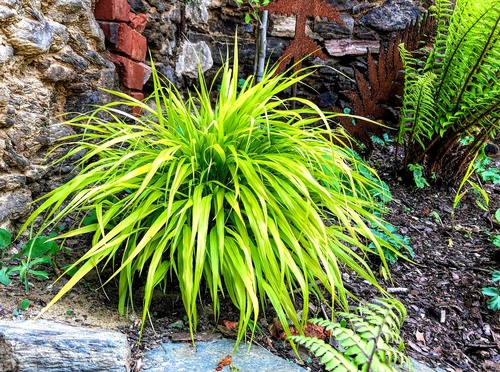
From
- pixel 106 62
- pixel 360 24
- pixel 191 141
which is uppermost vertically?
pixel 360 24

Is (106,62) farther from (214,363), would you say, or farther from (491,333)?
(491,333)

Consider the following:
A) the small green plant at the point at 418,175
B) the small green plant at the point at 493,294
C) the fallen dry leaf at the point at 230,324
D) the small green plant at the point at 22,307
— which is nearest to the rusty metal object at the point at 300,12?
the small green plant at the point at 418,175

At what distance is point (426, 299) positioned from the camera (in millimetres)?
1961

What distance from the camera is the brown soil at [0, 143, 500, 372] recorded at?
1.53 meters

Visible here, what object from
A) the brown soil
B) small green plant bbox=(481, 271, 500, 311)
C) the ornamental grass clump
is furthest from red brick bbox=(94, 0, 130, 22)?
small green plant bbox=(481, 271, 500, 311)

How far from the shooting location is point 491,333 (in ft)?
6.04

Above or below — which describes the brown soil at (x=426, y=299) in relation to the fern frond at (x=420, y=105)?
below

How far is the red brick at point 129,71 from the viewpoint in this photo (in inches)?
90.7

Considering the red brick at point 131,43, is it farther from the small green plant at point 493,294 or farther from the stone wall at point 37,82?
the small green plant at point 493,294

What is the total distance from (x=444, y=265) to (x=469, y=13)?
1.20m

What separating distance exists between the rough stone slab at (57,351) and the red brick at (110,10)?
148 cm

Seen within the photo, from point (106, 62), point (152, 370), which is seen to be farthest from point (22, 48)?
point (152, 370)

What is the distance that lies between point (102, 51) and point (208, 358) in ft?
4.94

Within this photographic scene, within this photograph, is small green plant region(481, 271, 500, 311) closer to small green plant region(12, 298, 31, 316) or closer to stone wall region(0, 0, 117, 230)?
small green plant region(12, 298, 31, 316)
